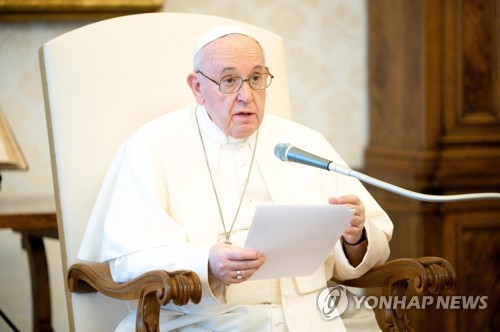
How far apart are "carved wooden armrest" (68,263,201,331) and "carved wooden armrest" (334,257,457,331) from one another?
75 centimetres

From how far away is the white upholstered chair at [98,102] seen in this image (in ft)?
10.6

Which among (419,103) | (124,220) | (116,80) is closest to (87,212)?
(124,220)

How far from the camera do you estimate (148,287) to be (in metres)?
2.72

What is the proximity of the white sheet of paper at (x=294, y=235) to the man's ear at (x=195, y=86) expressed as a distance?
0.76 metres

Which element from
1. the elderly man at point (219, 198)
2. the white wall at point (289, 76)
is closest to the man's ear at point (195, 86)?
the elderly man at point (219, 198)

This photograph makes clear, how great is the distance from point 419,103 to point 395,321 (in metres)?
1.84

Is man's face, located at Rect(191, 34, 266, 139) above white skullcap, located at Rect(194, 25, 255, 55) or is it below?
below

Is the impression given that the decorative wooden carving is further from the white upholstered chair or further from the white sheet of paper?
the white sheet of paper

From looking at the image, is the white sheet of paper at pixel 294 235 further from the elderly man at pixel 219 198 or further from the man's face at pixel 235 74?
the man's face at pixel 235 74

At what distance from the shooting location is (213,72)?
126 inches

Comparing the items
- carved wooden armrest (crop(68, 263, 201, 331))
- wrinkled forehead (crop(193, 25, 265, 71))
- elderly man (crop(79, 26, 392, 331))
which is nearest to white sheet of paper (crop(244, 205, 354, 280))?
elderly man (crop(79, 26, 392, 331))

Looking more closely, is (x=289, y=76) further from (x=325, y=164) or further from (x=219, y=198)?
(x=325, y=164)

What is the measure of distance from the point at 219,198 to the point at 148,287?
63 centimetres

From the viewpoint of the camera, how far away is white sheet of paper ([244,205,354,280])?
263 cm
